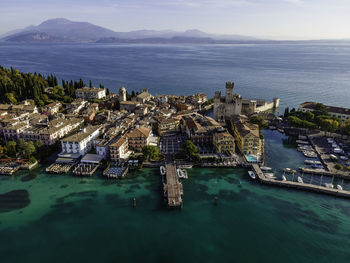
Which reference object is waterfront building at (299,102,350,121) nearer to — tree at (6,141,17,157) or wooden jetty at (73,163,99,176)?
wooden jetty at (73,163,99,176)

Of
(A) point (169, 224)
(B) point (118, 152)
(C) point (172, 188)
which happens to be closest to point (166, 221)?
(A) point (169, 224)

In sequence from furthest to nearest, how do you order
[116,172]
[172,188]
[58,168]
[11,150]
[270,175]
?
[11,150] → [58,168] → [116,172] → [270,175] → [172,188]

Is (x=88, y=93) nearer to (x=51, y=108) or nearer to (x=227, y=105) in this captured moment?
(x=51, y=108)

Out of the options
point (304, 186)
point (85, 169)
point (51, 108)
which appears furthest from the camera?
point (51, 108)

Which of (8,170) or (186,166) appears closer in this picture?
(8,170)

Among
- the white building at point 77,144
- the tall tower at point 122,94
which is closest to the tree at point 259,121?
the white building at point 77,144

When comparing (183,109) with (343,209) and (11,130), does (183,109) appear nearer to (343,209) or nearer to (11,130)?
(11,130)

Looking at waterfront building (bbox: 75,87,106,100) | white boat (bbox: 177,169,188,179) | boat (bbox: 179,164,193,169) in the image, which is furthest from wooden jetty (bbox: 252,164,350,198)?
waterfront building (bbox: 75,87,106,100)

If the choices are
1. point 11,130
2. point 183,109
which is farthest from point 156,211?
point 183,109
